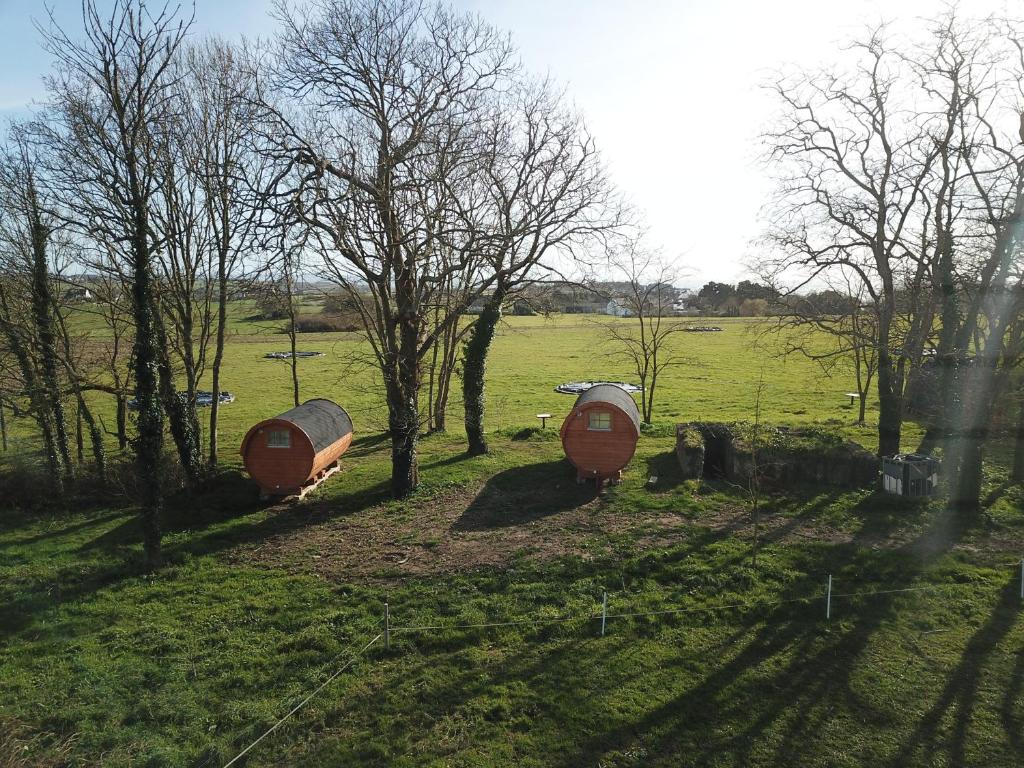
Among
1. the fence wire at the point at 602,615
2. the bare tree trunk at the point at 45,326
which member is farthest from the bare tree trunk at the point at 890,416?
the bare tree trunk at the point at 45,326

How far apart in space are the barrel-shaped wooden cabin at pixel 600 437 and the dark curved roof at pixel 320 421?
6.36 metres

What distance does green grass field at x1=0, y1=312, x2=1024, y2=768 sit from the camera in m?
7.23

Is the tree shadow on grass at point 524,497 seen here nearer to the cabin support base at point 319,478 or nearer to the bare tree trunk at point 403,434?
the bare tree trunk at point 403,434

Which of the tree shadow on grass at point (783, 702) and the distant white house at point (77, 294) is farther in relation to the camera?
the distant white house at point (77, 294)

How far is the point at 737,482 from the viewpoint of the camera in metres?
16.7

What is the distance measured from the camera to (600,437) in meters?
16.0

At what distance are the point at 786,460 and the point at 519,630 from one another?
987 cm

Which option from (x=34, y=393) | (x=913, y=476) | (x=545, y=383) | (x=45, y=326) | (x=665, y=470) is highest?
(x=45, y=326)

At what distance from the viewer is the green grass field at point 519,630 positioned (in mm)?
7230

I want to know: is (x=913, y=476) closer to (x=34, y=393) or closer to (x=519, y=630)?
(x=519, y=630)

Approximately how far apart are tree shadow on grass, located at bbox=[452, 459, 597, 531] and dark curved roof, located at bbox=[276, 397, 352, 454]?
440cm

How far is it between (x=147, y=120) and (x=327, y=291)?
8.67 metres

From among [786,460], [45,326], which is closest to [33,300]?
[45,326]

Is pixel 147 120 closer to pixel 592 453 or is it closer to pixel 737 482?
pixel 592 453
